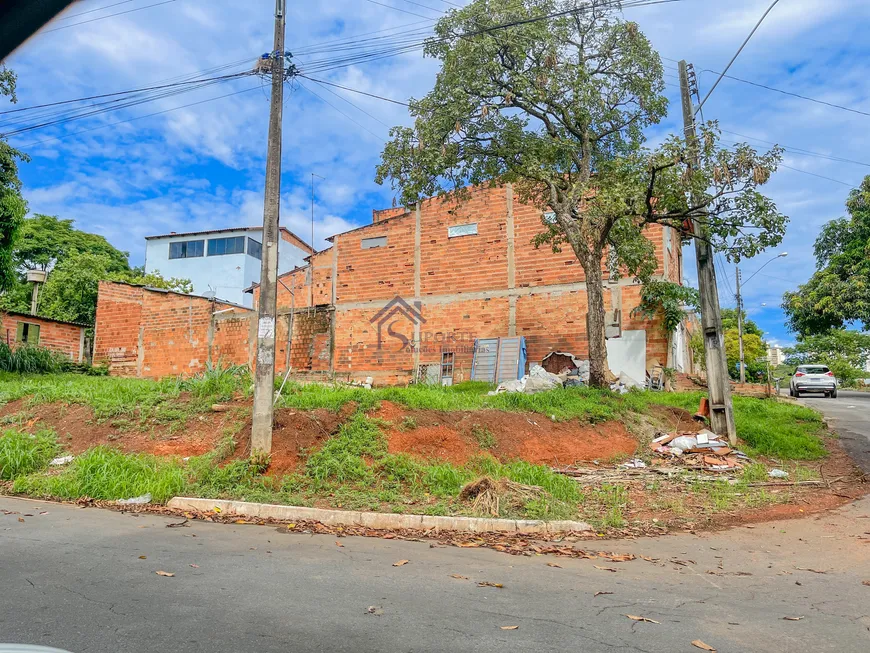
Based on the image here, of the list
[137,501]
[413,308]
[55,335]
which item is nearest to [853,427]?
[413,308]

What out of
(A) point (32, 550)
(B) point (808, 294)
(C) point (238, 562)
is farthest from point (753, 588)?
(B) point (808, 294)

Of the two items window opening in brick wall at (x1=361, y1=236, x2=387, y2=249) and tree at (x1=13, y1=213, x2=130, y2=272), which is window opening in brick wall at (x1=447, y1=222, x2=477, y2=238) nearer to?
window opening in brick wall at (x1=361, y1=236, x2=387, y2=249)

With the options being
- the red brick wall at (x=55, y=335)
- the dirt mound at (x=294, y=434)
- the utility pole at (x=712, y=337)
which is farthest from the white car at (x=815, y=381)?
the red brick wall at (x=55, y=335)

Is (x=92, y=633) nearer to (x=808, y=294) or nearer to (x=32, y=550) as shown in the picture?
(x=32, y=550)

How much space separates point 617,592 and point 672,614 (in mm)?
532

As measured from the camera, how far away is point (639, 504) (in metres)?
7.93

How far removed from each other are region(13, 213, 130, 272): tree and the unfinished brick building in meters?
16.0

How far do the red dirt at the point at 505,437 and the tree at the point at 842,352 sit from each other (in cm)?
4276

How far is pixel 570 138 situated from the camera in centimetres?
1491

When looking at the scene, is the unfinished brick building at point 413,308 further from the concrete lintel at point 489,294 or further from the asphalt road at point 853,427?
the asphalt road at point 853,427

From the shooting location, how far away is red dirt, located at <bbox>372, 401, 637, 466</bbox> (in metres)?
9.27

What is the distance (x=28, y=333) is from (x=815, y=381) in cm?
3318

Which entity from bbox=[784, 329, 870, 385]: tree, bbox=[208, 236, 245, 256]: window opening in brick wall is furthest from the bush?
bbox=[784, 329, 870, 385]: tree

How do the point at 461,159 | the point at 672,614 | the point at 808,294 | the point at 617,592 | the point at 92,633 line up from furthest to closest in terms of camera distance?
the point at 808,294
the point at 461,159
the point at 617,592
the point at 672,614
the point at 92,633
